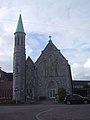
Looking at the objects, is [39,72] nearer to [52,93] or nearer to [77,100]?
[52,93]

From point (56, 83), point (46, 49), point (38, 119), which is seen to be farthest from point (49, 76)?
point (38, 119)

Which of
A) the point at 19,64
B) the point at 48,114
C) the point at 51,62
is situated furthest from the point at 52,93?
the point at 48,114

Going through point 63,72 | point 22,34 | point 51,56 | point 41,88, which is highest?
point 22,34

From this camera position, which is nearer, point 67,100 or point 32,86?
point 67,100

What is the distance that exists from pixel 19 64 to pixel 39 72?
561 cm

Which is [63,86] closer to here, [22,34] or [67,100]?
[22,34]

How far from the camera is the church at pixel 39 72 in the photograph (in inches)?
2510

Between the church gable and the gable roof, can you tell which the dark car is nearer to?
the church gable

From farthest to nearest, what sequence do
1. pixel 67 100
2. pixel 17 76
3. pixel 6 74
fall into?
pixel 6 74 < pixel 17 76 < pixel 67 100

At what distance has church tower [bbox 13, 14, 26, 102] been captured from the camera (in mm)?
62062

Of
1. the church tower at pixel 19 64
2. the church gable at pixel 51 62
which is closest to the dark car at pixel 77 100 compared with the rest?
the church tower at pixel 19 64

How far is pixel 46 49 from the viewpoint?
67188 millimetres

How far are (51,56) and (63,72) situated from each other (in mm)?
5269

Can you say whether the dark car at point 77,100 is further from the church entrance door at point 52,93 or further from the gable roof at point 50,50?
the gable roof at point 50,50
